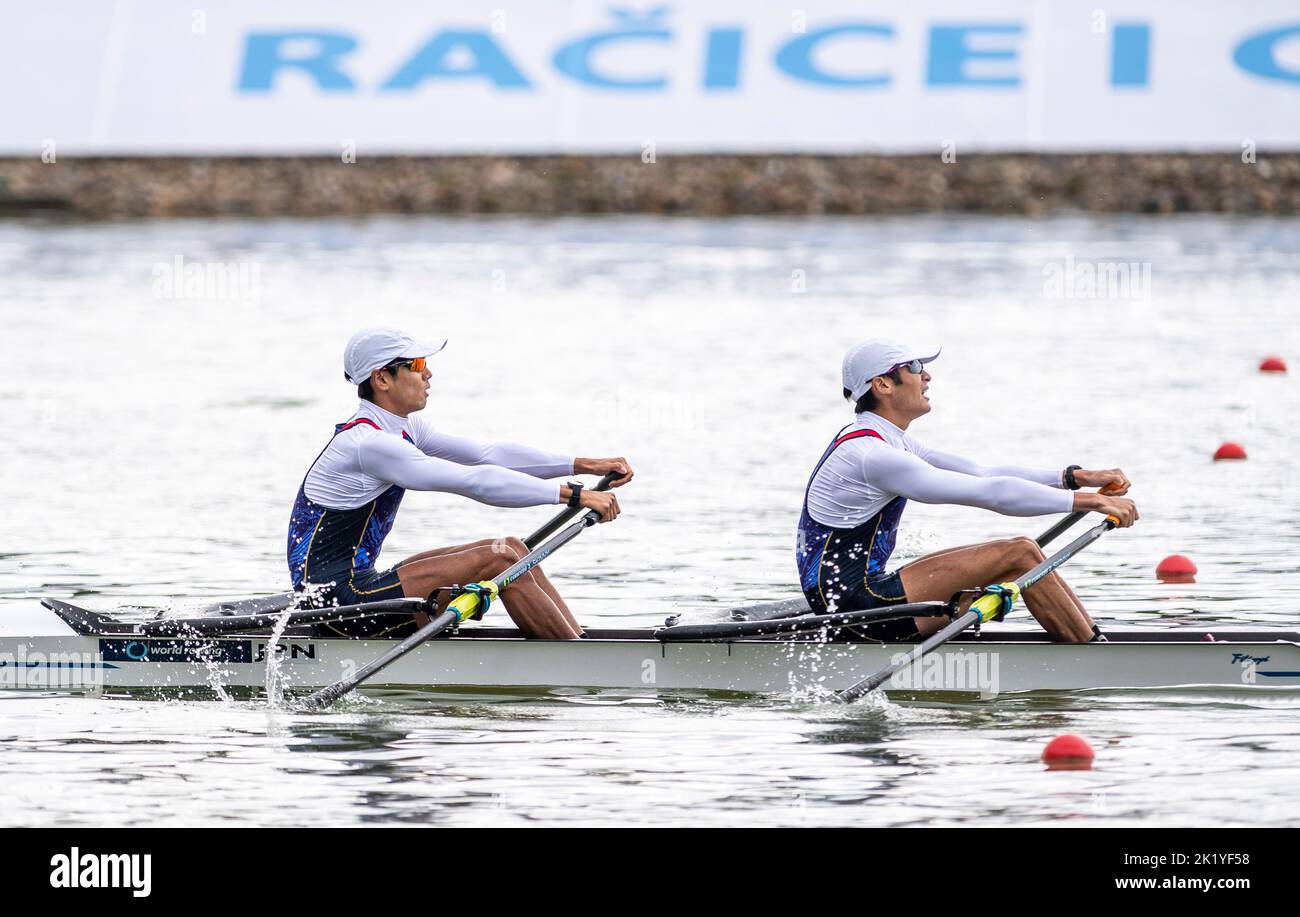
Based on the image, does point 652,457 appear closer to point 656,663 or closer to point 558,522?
point 558,522

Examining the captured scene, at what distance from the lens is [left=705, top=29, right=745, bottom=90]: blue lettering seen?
85.6 feet

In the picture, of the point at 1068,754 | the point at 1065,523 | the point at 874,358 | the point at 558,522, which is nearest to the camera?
the point at 1068,754

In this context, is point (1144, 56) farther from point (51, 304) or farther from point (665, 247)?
point (51, 304)

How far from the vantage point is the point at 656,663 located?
29.1 ft

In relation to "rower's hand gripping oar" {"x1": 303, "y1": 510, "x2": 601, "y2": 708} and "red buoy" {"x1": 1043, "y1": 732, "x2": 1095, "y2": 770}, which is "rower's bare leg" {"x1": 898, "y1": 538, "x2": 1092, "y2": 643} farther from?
"rower's hand gripping oar" {"x1": 303, "y1": 510, "x2": 601, "y2": 708}

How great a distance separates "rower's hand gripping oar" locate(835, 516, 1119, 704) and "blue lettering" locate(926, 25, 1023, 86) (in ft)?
57.4

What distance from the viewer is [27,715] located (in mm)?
8875

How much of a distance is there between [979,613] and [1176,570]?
339 centimetres

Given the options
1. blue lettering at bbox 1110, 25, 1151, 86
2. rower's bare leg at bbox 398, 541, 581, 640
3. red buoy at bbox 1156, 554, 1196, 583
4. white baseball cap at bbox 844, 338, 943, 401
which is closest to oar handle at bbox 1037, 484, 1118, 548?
white baseball cap at bbox 844, 338, 943, 401

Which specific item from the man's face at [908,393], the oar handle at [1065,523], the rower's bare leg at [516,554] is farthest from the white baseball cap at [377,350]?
the oar handle at [1065,523]

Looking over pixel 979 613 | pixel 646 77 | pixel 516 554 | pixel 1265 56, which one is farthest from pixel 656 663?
pixel 646 77
